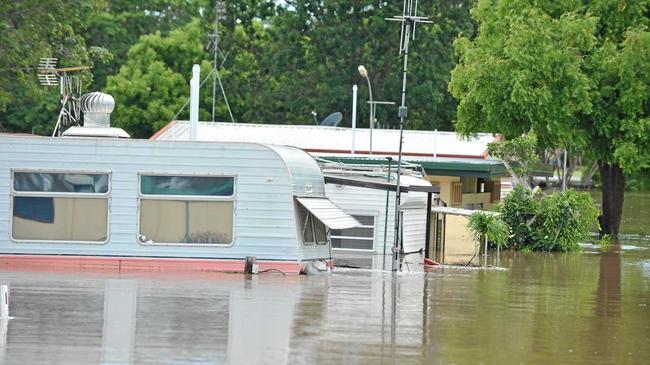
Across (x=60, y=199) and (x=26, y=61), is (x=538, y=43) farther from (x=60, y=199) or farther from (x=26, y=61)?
(x=60, y=199)

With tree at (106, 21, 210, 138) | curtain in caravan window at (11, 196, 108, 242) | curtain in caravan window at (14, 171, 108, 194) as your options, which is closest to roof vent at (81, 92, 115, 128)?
curtain in caravan window at (14, 171, 108, 194)

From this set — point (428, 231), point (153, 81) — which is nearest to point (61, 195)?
point (428, 231)

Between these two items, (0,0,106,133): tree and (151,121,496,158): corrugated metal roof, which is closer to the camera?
(0,0,106,133): tree

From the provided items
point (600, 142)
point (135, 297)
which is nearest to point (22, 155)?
point (135, 297)

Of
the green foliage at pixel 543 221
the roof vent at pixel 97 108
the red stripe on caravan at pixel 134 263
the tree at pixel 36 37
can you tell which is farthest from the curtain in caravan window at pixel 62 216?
the green foliage at pixel 543 221

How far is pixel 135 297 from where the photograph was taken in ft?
68.9

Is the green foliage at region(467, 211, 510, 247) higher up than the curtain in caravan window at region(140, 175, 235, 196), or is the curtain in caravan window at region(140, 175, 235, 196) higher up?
the curtain in caravan window at region(140, 175, 235, 196)

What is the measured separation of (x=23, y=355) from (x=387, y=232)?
19.0m

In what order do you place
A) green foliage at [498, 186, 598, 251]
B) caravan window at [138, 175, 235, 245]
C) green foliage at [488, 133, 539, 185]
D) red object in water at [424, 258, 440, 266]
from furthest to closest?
green foliage at [488, 133, 539, 185]
green foliage at [498, 186, 598, 251]
red object in water at [424, 258, 440, 266]
caravan window at [138, 175, 235, 245]

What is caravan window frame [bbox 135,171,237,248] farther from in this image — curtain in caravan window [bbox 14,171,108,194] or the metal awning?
the metal awning

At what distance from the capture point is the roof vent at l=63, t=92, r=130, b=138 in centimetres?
2684

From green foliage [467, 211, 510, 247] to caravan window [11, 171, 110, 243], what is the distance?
12.0m

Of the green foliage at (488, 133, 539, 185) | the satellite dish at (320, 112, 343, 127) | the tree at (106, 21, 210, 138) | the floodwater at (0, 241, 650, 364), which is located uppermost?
the tree at (106, 21, 210, 138)

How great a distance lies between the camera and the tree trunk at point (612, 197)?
151ft
